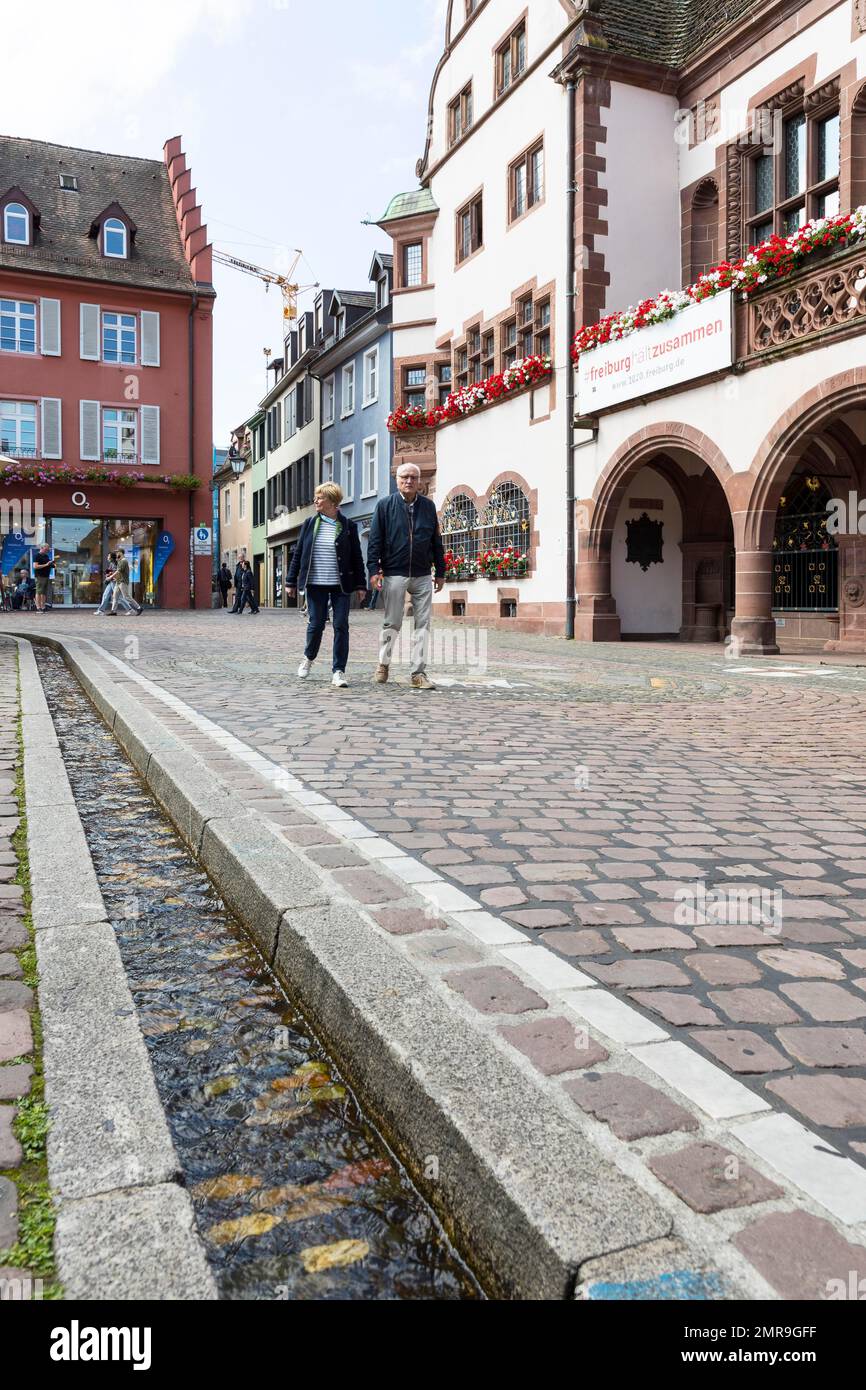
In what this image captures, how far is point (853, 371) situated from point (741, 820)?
10217 millimetres

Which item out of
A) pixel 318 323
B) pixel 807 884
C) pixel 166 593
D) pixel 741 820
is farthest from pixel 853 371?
pixel 318 323

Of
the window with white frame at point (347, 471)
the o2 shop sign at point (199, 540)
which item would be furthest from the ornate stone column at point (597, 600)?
the window with white frame at point (347, 471)

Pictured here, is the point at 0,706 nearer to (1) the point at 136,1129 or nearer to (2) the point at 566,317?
(1) the point at 136,1129

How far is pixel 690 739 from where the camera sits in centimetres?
707

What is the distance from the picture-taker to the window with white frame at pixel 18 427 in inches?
1375

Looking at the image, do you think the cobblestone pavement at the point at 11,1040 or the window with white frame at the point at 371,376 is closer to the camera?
the cobblestone pavement at the point at 11,1040

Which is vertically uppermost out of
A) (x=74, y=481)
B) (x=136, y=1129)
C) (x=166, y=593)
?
(x=74, y=481)

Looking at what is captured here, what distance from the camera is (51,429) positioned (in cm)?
3509

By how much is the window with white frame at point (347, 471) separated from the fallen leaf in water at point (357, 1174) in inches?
1567

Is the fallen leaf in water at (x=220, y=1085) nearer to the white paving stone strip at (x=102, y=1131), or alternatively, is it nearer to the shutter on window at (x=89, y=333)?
the white paving stone strip at (x=102, y=1131)

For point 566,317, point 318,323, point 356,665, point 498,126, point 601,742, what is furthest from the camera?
point 318,323

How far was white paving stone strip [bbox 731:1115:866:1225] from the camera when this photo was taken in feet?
5.44

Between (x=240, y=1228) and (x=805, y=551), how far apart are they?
16952 millimetres

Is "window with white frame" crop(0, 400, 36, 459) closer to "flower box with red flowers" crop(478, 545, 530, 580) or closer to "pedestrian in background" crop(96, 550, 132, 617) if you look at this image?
"pedestrian in background" crop(96, 550, 132, 617)
